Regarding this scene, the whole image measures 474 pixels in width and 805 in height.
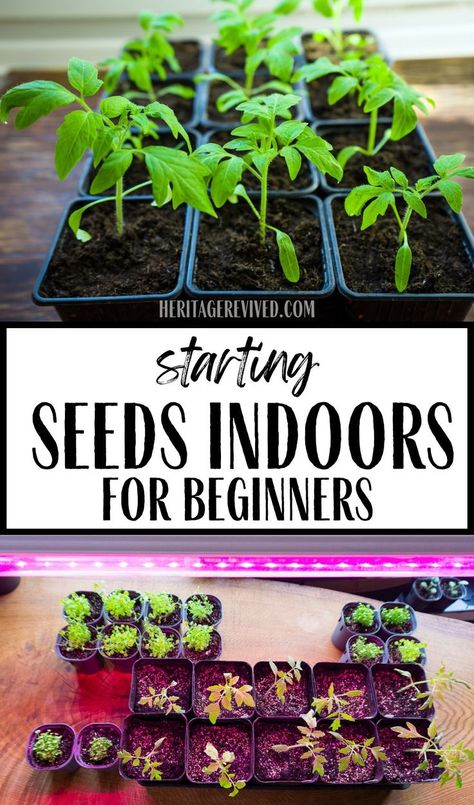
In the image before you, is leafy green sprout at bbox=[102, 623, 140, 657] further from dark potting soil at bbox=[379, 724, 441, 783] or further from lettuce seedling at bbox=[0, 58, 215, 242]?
lettuce seedling at bbox=[0, 58, 215, 242]

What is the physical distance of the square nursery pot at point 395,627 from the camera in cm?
137

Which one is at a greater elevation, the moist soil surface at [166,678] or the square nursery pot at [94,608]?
the square nursery pot at [94,608]

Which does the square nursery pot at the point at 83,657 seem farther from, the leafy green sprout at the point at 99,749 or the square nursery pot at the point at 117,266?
the square nursery pot at the point at 117,266

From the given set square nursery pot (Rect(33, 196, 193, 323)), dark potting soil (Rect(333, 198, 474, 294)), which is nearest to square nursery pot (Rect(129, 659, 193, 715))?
square nursery pot (Rect(33, 196, 193, 323))

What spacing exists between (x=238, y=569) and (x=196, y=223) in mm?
833

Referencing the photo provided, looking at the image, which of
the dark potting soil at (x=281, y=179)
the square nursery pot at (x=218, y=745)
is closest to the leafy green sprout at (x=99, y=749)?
the square nursery pot at (x=218, y=745)

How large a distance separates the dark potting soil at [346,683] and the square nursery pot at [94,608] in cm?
42

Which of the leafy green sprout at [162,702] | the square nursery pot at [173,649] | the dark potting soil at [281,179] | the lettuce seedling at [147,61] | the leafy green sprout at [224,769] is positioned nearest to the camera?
the leafy green sprout at [224,769]

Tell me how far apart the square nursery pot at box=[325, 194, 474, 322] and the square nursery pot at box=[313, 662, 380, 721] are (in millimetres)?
685

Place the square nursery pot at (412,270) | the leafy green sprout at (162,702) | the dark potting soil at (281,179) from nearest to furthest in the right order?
1. the leafy green sprout at (162,702)
2. the square nursery pot at (412,270)
3. the dark potting soil at (281,179)

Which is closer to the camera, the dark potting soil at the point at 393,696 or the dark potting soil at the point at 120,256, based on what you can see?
the dark potting soil at the point at 393,696

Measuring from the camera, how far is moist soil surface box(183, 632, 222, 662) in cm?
134

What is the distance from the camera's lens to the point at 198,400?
115 centimetres

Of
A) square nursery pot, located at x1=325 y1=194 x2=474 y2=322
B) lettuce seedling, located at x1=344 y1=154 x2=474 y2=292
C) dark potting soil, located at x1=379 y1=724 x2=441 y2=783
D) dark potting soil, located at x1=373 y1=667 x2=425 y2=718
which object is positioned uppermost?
lettuce seedling, located at x1=344 y1=154 x2=474 y2=292
